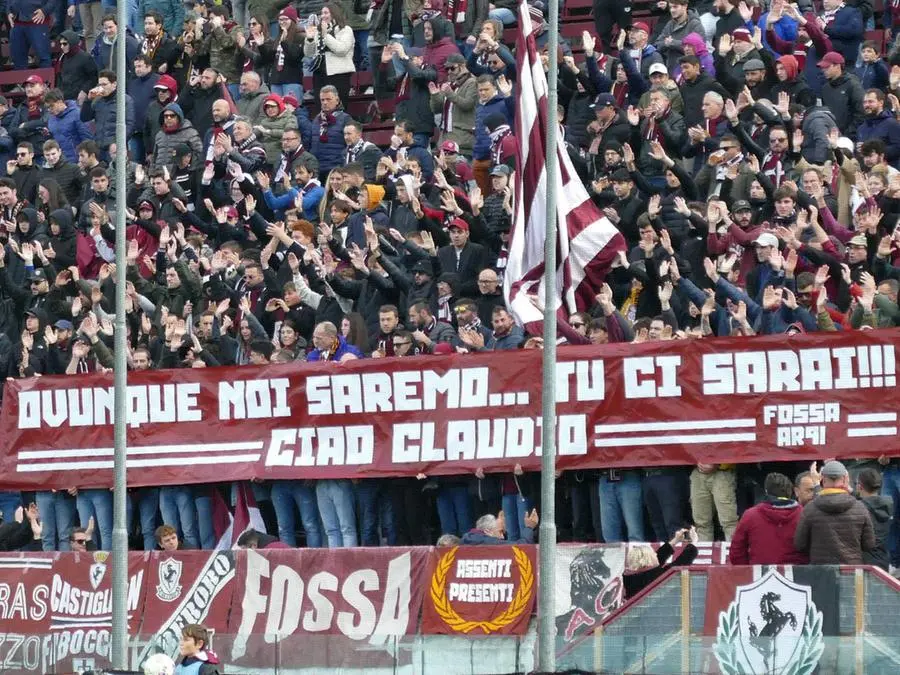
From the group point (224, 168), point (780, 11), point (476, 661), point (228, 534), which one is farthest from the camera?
point (224, 168)

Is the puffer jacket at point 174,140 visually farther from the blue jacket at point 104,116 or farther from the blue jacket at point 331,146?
the blue jacket at point 331,146

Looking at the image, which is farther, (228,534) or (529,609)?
(228,534)

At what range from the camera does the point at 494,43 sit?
2564cm

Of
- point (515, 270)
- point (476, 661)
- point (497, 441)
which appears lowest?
point (476, 661)

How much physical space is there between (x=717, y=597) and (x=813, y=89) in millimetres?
8689

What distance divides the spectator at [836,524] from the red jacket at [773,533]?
29 cm

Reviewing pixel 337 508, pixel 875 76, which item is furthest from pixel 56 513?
pixel 875 76

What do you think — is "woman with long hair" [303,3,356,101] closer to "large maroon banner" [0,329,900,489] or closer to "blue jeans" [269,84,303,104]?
"blue jeans" [269,84,303,104]

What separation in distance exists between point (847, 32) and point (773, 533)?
935 centimetres

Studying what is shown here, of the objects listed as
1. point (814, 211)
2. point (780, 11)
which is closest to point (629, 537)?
point (814, 211)

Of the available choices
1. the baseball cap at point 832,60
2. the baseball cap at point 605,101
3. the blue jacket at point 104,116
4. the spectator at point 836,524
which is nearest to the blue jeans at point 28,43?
the blue jacket at point 104,116

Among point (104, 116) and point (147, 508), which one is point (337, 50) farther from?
point (147, 508)

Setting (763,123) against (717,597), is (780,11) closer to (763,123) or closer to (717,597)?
(763,123)

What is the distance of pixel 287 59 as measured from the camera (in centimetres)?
2908
